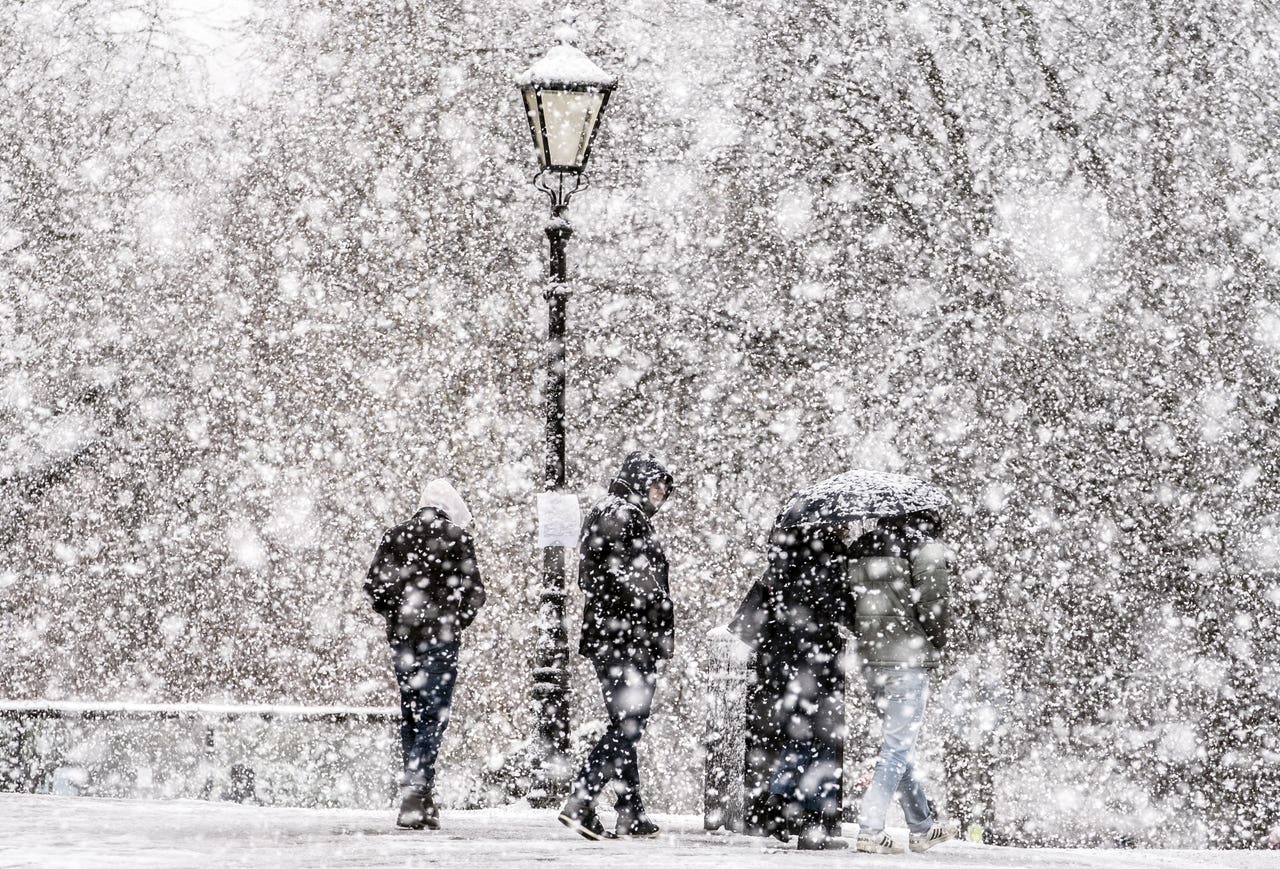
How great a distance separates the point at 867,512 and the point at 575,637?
8825mm

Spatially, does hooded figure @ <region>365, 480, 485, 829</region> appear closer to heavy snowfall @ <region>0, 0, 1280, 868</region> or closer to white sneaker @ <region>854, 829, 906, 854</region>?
white sneaker @ <region>854, 829, 906, 854</region>

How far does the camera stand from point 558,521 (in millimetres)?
9664

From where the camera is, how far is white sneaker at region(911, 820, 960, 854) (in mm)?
7914

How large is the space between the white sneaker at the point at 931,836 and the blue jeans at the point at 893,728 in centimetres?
27

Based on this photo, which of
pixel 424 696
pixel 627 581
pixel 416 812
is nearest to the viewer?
pixel 627 581

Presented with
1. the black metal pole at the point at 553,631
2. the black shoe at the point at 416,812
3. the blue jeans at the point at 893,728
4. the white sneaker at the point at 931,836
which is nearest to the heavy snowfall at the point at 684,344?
the black metal pole at the point at 553,631

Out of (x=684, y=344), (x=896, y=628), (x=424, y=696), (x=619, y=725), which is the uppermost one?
(x=684, y=344)

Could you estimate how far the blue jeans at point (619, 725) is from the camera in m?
7.66

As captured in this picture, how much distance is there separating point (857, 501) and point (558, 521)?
103 inches

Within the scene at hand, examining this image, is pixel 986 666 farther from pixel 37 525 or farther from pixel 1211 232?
pixel 37 525

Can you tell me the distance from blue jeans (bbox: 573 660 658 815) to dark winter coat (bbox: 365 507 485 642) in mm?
836

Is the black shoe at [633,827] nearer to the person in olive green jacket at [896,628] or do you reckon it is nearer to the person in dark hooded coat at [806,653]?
the person in dark hooded coat at [806,653]

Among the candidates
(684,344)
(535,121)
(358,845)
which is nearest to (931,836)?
(358,845)

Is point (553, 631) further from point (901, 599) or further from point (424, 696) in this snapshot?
point (901, 599)
